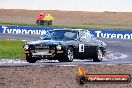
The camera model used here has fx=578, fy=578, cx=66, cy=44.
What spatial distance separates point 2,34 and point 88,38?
32.3 m

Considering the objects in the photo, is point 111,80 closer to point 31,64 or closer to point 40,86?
point 40,86

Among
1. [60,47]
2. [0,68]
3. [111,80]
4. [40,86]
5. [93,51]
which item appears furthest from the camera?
[93,51]

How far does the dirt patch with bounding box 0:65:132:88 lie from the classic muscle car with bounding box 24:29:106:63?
662mm

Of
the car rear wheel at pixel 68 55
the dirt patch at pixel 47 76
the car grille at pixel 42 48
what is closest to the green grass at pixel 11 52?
the car rear wheel at pixel 68 55

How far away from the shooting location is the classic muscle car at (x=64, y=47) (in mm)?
18609

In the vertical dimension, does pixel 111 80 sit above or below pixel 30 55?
above

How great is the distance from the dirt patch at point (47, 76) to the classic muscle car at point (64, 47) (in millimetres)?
662

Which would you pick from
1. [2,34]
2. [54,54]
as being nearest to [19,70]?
[54,54]

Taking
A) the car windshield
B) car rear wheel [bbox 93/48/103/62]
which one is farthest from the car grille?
car rear wheel [bbox 93/48/103/62]

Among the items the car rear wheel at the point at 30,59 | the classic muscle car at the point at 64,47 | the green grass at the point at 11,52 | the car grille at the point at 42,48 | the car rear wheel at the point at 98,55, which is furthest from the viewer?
the green grass at the point at 11,52

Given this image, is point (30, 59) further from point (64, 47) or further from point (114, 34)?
point (114, 34)

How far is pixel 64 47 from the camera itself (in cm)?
1897

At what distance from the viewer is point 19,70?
16953 mm

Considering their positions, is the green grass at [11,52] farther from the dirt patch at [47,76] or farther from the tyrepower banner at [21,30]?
the tyrepower banner at [21,30]
